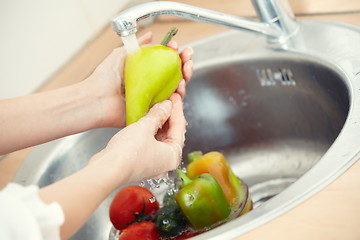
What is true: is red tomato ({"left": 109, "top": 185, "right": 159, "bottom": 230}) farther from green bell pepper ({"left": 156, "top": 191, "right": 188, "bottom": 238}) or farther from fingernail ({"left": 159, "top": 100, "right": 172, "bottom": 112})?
fingernail ({"left": 159, "top": 100, "right": 172, "bottom": 112})

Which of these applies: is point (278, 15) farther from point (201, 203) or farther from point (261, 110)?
point (201, 203)

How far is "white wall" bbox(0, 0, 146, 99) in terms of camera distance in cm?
93

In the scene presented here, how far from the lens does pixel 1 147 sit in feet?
2.39

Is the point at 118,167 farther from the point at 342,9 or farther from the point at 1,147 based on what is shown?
the point at 342,9

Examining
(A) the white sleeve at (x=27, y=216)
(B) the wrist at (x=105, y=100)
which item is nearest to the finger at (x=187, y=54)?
(B) the wrist at (x=105, y=100)

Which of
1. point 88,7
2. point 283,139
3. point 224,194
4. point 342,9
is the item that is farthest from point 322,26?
point 88,7

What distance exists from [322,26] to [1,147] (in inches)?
21.6

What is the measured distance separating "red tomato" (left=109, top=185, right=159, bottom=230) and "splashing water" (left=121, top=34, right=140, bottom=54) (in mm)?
206

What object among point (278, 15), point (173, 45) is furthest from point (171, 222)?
point (278, 15)

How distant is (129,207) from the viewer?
0.78 metres

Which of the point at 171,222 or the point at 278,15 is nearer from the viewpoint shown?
the point at 171,222

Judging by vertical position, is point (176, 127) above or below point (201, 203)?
above

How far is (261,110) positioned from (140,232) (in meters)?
0.35

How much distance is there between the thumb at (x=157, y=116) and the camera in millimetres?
676
